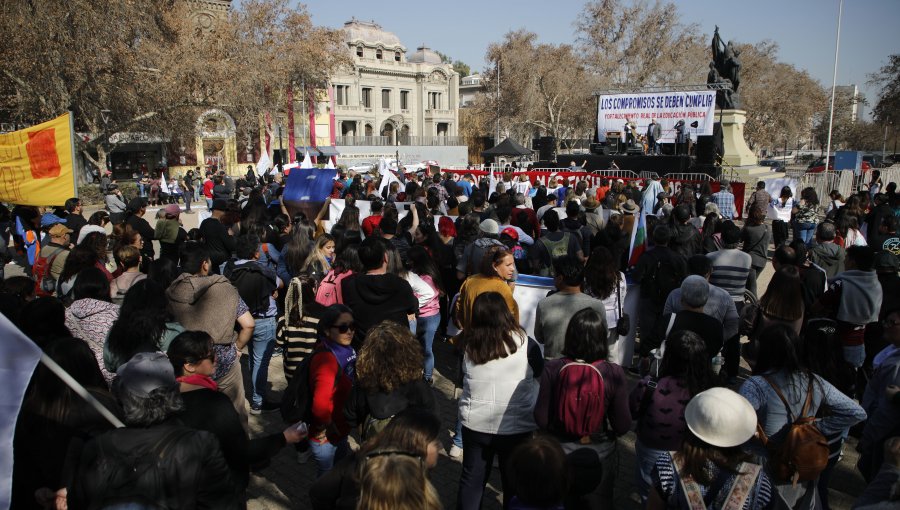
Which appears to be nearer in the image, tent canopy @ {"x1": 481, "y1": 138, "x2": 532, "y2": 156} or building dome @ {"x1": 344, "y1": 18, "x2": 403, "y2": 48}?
tent canopy @ {"x1": 481, "y1": 138, "x2": 532, "y2": 156}

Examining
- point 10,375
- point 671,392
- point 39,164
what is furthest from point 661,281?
point 39,164

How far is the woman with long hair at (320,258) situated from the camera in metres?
5.54

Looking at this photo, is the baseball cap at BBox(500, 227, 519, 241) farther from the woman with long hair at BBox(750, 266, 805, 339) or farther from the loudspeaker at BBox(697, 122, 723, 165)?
the loudspeaker at BBox(697, 122, 723, 165)

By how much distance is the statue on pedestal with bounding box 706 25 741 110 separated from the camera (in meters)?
26.5

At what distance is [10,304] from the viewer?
4.14 meters

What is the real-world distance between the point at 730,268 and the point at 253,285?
4.19 m

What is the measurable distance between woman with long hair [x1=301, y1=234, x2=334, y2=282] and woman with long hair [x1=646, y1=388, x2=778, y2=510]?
3.64 meters

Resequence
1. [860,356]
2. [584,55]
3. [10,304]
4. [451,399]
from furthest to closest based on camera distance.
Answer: [584,55] < [451,399] < [860,356] < [10,304]

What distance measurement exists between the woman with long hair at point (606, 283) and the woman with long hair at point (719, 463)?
2.61 metres

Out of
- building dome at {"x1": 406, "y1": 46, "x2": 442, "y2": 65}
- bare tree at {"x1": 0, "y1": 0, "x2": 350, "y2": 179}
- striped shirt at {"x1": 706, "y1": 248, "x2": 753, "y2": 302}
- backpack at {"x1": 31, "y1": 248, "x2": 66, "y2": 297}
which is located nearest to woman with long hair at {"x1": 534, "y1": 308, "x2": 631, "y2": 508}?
striped shirt at {"x1": 706, "y1": 248, "x2": 753, "y2": 302}

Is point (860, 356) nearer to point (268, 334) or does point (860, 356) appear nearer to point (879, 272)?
point (879, 272)

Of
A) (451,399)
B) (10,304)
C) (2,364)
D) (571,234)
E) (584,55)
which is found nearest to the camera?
(2,364)

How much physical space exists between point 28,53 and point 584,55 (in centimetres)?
3653

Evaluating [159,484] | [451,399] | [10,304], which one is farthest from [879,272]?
[10,304]
